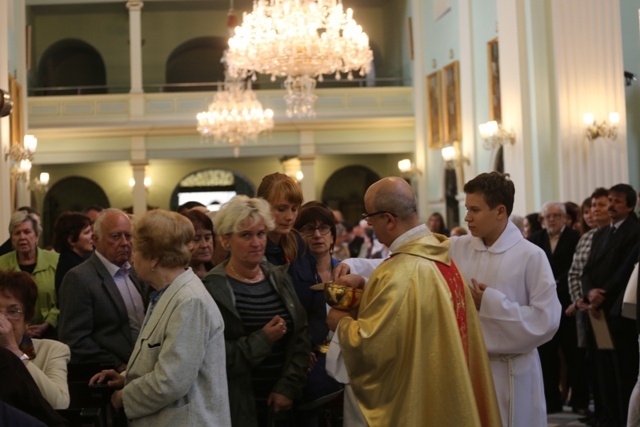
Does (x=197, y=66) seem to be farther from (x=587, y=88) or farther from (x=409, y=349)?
(x=409, y=349)

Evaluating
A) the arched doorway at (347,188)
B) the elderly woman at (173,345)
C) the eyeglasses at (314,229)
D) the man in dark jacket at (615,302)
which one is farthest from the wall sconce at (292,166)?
the elderly woman at (173,345)

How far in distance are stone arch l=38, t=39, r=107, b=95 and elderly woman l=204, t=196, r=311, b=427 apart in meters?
26.1

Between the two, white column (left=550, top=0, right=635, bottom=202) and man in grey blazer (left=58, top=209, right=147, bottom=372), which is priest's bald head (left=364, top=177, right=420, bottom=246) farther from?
white column (left=550, top=0, right=635, bottom=202)

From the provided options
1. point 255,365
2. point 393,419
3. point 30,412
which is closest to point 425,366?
point 393,419

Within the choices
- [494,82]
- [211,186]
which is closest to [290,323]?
[494,82]

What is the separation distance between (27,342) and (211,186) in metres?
25.4

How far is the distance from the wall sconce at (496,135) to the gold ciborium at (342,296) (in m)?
12.4

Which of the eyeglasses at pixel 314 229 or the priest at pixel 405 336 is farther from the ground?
the eyeglasses at pixel 314 229

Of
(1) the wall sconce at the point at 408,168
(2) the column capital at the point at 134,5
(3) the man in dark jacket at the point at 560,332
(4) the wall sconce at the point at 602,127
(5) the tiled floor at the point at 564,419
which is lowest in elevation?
(5) the tiled floor at the point at 564,419

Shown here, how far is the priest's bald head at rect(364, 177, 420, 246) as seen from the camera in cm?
436

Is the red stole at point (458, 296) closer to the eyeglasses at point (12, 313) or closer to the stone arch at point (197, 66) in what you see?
the eyeglasses at point (12, 313)

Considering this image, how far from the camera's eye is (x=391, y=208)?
437cm

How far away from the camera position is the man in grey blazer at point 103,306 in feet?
17.5

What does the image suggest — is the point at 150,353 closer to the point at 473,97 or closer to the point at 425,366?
the point at 425,366
